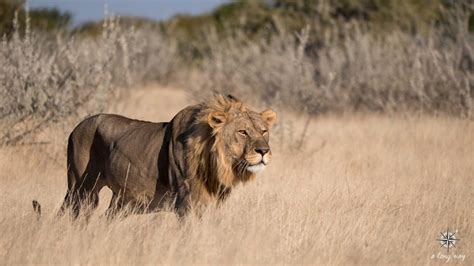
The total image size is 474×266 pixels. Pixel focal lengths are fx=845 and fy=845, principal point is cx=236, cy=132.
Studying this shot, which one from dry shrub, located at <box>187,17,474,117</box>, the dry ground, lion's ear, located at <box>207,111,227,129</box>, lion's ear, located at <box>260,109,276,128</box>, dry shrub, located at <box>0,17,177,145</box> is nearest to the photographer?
the dry ground

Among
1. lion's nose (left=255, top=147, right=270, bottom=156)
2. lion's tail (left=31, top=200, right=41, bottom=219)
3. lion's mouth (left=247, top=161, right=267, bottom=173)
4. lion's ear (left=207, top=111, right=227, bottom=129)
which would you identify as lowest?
lion's tail (left=31, top=200, right=41, bottom=219)

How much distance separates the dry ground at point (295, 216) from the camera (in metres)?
5.31

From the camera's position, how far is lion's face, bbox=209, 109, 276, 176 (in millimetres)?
6043

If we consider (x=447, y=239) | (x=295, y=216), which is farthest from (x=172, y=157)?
(x=447, y=239)

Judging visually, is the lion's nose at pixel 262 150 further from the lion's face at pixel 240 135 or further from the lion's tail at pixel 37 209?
→ the lion's tail at pixel 37 209

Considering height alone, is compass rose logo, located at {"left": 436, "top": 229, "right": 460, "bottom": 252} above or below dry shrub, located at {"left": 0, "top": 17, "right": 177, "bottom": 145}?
below

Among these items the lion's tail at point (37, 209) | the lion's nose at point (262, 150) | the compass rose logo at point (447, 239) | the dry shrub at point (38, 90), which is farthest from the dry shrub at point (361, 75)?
the lion's tail at point (37, 209)

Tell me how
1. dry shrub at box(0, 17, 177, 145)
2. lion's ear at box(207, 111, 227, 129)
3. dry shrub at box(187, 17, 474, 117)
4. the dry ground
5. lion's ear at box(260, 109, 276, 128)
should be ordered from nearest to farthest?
1. the dry ground
2. lion's ear at box(207, 111, 227, 129)
3. lion's ear at box(260, 109, 276, 128)
4. dry shrub at box(0, 17, 177, 145)
5. dry shrub at box(187, 17, 474, 117)

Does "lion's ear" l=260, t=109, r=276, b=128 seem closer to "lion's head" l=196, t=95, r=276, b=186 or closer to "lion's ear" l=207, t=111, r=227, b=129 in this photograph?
"lion's head" l=196, t=95, r=276, b=186

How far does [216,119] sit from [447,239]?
196 centimetres

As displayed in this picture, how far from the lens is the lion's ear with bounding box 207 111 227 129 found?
612cm

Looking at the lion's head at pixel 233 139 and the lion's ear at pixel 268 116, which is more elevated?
the lion's ear at pixel 268 116

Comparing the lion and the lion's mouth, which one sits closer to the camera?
the lion's mouth

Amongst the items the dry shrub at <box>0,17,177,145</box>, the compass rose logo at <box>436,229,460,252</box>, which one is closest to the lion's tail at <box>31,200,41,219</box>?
the compass rose logo at <box>436,229,460,252</box>
